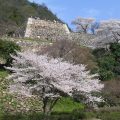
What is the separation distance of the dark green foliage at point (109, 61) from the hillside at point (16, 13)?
16.6 m

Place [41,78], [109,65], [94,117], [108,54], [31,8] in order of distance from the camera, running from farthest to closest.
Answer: [31,8] < [108,54] < [109,65] < [94,117] < [41,78]

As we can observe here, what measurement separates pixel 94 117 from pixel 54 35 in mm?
32637

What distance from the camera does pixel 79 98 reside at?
84.7 feet

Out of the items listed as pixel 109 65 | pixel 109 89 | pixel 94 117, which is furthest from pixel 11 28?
pixel 94 117

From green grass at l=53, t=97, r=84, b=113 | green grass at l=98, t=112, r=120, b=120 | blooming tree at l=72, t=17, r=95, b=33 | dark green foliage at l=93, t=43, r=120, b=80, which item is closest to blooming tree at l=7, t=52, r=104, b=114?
green grass at l=98, t=112, r=120, b=120

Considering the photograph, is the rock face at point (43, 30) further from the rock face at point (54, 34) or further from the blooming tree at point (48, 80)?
the blooming tree at point (48, 80)

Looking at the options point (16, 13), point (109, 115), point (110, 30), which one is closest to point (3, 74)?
point (109, 115)

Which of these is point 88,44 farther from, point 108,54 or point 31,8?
point 31,8

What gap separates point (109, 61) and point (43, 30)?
15.8m

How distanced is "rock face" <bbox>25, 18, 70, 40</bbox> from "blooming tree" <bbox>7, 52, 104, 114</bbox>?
32449 millimetres

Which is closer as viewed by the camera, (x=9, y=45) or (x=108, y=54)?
(x=9, y=45)

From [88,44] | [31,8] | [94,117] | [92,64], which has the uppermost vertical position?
[31,8]

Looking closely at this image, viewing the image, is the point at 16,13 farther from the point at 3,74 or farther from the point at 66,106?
the point at 66,106

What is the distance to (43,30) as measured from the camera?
2335 inches
